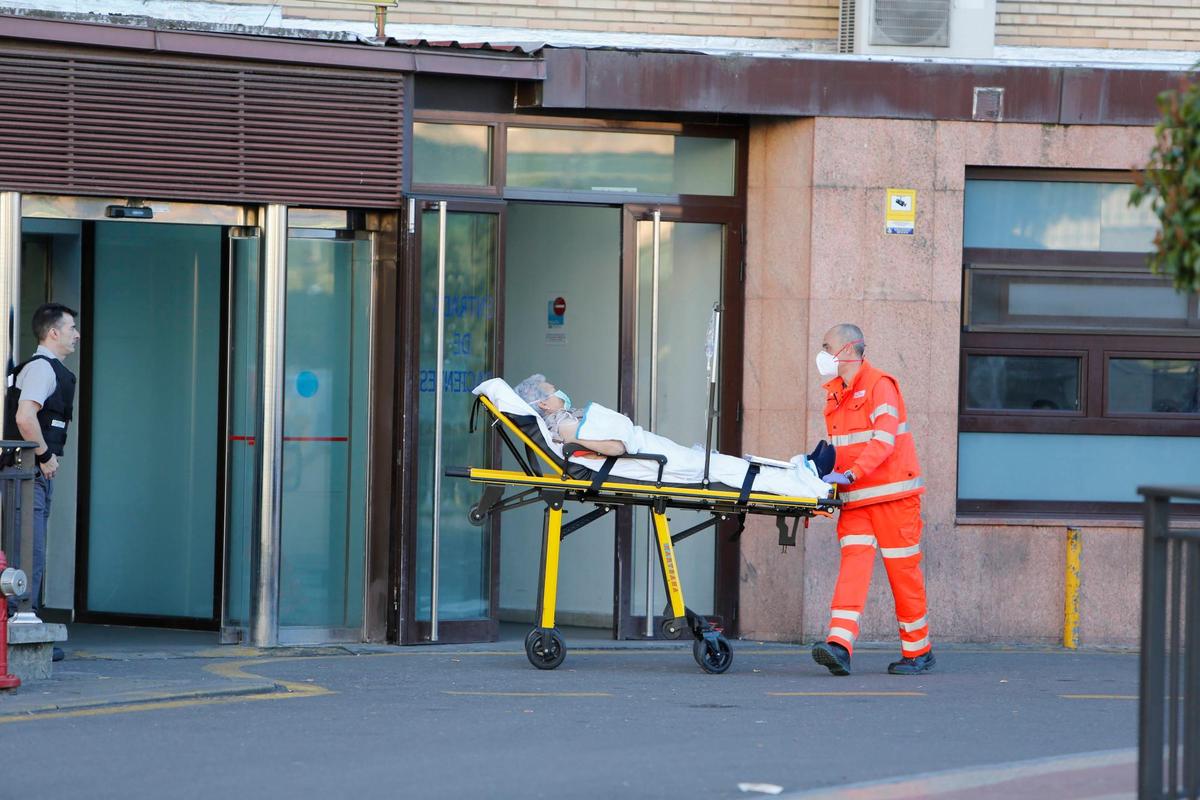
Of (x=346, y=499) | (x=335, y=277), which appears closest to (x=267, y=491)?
(x=346, y=499)

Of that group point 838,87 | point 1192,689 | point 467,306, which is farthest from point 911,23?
point 1192,689

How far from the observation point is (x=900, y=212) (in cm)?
1196

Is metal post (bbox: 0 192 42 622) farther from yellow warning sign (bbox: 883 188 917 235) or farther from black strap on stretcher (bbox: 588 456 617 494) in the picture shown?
yellow warning sign (bbox: 883 188 917 235)

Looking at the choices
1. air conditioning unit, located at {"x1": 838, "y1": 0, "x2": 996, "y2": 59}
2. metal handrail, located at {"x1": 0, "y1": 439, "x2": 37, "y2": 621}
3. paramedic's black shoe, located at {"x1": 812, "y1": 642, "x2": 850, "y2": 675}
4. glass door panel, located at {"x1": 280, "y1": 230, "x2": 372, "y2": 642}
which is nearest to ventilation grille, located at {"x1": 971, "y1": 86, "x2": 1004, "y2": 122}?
air conditioning unit, located at {"x1": 838, "y1": 0, "x2": 996, "y2": 59}

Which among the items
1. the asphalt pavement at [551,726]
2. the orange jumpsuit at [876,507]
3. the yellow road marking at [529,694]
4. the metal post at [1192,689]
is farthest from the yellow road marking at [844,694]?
the metal post at [1192,689]

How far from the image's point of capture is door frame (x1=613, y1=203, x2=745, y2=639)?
471 inches

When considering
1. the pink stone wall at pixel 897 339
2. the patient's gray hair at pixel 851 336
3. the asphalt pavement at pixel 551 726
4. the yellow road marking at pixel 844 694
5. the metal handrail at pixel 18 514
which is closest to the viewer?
the asphalt pavement at pixel 551 726

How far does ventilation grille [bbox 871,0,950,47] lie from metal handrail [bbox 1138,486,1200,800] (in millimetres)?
6705

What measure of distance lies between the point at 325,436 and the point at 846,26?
4368 mm

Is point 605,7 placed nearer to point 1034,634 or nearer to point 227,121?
point 227,121

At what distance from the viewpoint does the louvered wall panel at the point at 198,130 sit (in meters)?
10.5

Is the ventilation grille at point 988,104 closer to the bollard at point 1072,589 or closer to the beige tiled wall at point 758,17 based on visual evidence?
the beige tiled wall at point 758,17

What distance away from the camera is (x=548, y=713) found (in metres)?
8.62

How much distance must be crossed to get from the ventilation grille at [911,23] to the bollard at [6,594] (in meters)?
6.46
